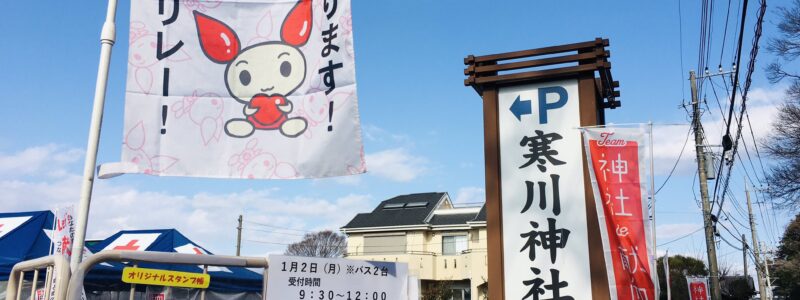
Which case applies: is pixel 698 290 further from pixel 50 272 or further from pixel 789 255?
pixel 50 272

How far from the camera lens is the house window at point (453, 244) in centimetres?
3176

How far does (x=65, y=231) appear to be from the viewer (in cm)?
942

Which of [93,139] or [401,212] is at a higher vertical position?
[401,212]

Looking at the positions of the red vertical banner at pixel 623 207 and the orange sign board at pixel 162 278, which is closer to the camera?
the orange sign board at pixel 162 278

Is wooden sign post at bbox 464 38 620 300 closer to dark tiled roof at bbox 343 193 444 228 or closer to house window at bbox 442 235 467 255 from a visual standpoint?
house window at bbox 442 235 467 255

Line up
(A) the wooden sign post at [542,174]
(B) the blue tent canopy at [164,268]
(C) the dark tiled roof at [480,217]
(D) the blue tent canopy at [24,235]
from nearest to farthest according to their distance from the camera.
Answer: (A) the wooden sign post at [542,174]
(B) the blue tent canopy at [164,268]
(D) the blue tent canopy at [24,235]
(C) the dark tiled roof at [480,217]

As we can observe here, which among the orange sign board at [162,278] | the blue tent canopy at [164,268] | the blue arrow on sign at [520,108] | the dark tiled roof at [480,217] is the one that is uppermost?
the dark tiled roof at [480,217]

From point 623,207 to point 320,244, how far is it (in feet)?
149

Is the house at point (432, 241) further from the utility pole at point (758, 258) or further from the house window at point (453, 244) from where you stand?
the utility pole at point (758, 258)

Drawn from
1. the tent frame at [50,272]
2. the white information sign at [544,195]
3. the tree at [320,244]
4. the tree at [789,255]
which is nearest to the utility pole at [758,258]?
the tree at [789,255]

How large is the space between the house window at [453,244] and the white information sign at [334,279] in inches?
1090

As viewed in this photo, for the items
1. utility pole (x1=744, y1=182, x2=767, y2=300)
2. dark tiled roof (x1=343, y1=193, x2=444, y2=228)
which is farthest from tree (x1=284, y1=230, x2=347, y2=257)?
utility pole (x1=744, y1=182, x2=767, y2=300)

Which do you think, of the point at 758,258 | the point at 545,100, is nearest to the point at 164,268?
the point at 545,100

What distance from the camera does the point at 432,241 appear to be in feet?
108
